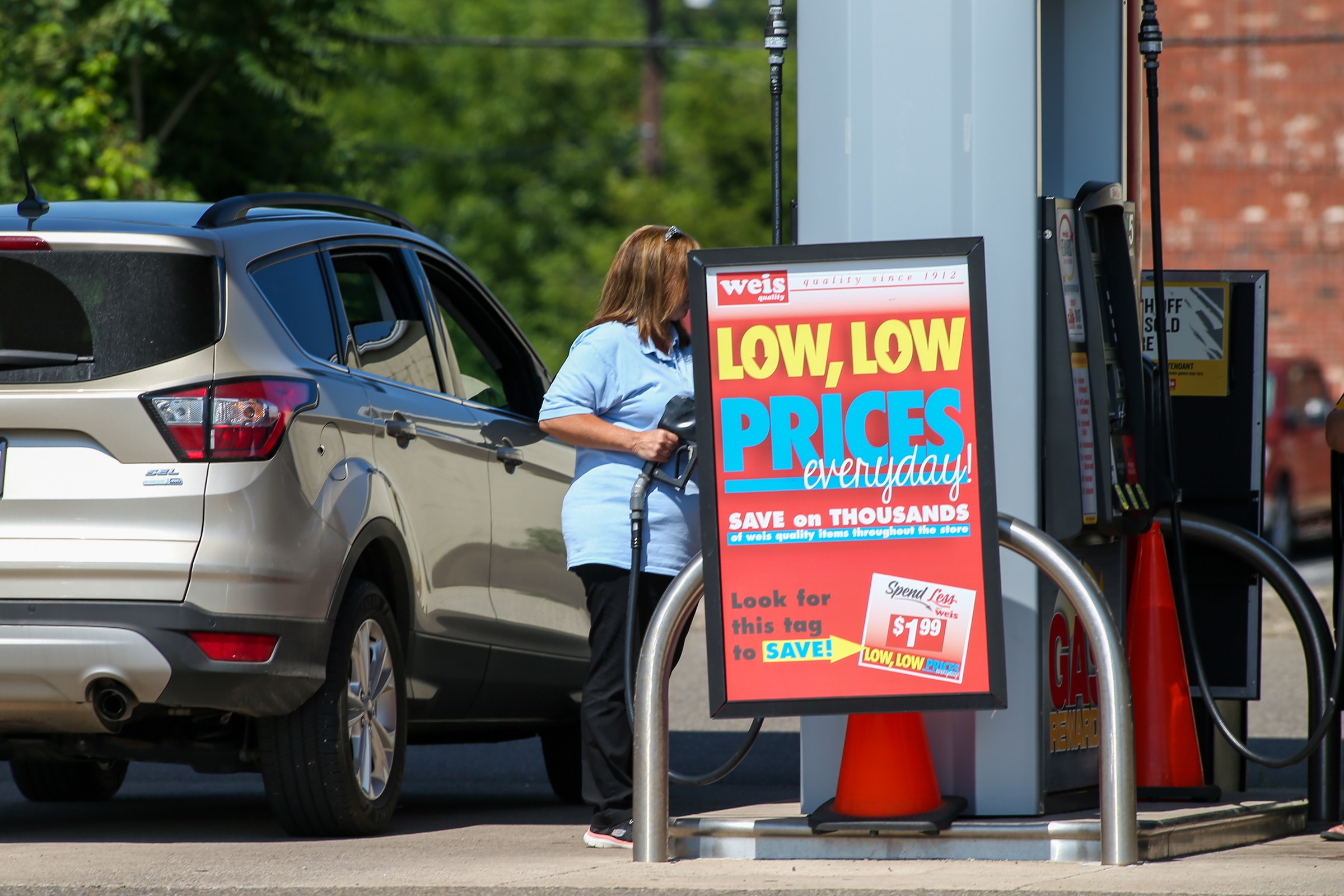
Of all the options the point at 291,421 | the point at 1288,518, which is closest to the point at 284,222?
the point at 291,421

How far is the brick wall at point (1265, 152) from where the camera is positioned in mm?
23906

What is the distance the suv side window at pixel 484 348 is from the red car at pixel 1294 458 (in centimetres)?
1240

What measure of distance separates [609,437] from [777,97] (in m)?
1.04

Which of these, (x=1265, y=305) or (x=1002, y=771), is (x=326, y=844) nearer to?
(x=1002, y=771)

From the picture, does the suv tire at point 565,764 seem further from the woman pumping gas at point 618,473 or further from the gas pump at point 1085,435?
the gas pump at point 1085,435

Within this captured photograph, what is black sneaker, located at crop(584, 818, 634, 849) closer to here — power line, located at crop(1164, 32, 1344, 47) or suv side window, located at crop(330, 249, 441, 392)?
suv side window, located at crop(330, 249, 441, 392)

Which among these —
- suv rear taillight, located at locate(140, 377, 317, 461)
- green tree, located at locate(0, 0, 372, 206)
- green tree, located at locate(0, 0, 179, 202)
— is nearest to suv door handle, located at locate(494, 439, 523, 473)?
suv rear taillight, located at locate(140, 377, 317, 461)

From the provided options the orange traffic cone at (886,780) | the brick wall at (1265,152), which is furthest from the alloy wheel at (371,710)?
the brick wall at (1265,152)

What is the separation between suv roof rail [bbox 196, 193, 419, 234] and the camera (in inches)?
215

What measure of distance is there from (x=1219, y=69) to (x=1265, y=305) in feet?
61.2

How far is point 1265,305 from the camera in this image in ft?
21.1

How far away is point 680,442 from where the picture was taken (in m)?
5.33

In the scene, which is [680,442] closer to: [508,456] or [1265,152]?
[508,456]

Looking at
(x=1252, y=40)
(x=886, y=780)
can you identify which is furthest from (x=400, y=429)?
(x=1252, y=40)
